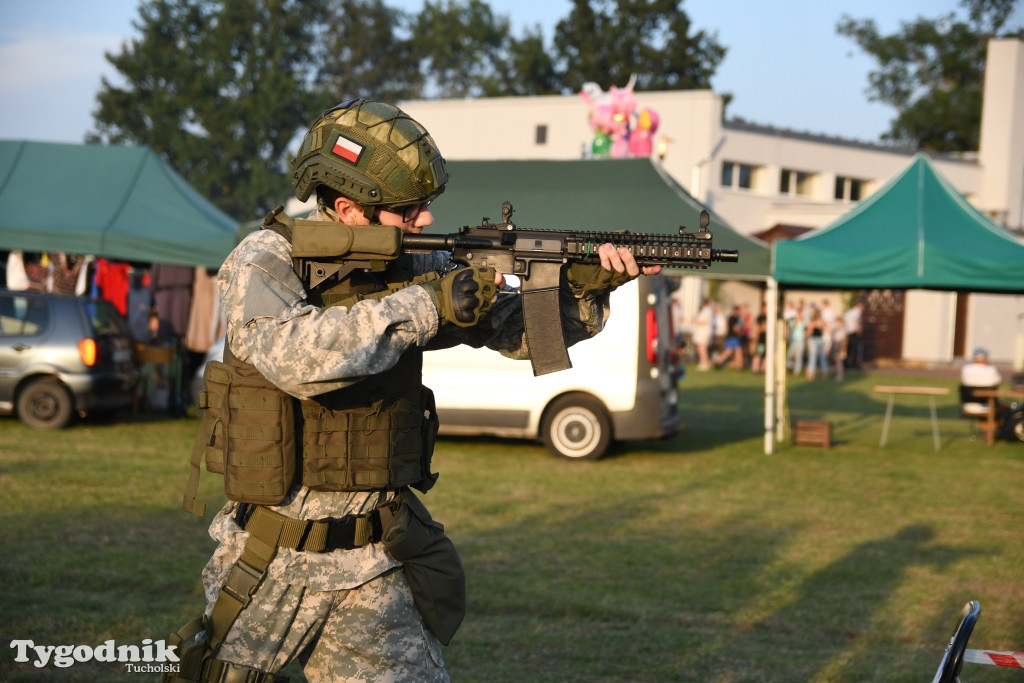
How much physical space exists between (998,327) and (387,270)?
122 feet

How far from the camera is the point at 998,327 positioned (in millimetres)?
35875

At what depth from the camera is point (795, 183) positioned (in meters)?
38.7

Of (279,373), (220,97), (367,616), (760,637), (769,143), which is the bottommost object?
(760,637)

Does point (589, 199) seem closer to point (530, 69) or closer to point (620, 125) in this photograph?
point (620, 125)

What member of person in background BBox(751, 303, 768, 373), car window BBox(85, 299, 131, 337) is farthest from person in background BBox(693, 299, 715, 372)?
car window BBox(85, 299, 131, 337)

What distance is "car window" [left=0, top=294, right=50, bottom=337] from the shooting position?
12.3 metres

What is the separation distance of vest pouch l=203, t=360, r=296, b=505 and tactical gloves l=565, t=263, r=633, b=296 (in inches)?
43.2

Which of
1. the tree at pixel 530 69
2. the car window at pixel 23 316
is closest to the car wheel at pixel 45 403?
the car window at pixel 23 316

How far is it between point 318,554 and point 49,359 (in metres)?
10.6

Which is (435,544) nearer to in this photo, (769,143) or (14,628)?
(14,628)

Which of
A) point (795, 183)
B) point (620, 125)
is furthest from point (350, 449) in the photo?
point (795, 183)

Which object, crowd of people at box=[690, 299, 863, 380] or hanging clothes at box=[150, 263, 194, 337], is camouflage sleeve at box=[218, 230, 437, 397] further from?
crowd of people at box=[690, 299, 863, 380]

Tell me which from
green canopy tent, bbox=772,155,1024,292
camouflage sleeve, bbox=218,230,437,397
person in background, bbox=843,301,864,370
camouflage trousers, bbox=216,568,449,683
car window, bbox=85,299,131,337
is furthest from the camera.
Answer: person in background, bbox=843,301,864,370

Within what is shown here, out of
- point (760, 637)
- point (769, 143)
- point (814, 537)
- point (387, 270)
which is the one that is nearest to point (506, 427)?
point (814, 537)
